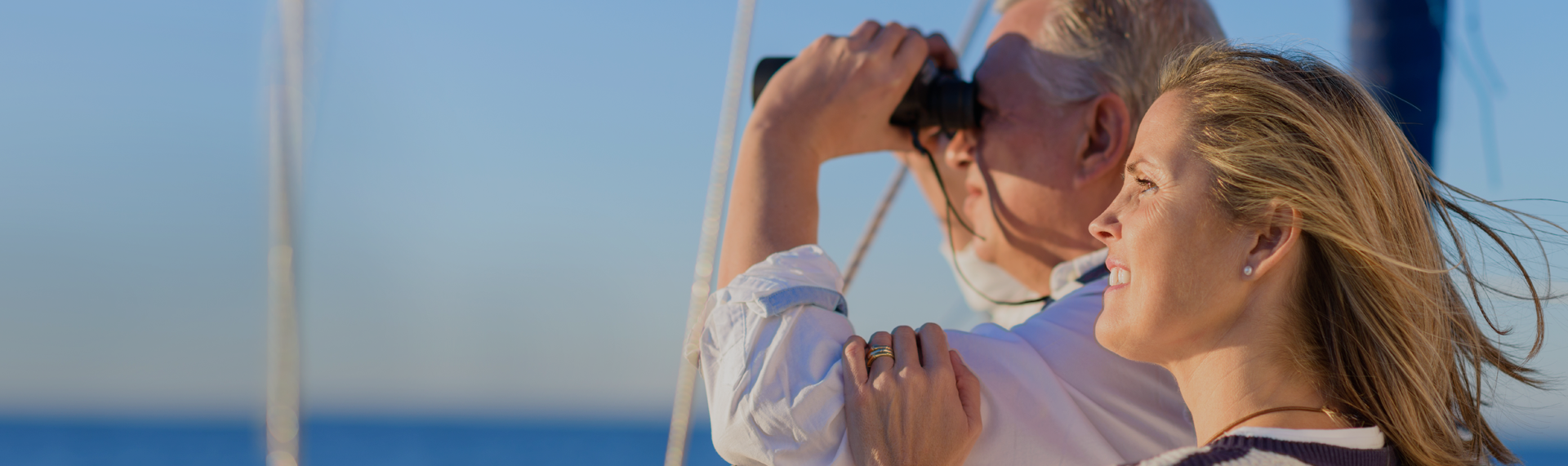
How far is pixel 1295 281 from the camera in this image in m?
0.77

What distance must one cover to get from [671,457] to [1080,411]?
0.78 meters

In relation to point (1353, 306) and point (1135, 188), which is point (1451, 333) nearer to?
point (1353, 306)

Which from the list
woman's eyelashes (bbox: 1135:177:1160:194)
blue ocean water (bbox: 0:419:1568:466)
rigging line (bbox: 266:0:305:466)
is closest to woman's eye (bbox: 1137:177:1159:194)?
woman's eyelashes (bbox: 1135:177:1160:194)

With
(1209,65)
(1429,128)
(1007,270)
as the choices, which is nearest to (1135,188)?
(1209,65)

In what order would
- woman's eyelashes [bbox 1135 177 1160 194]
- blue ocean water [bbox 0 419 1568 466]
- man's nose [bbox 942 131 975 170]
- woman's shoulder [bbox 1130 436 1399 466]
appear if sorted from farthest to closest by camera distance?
blue ocean water [bbox 0 419 1568 466]
man's nose [bbox 942 131 975 170]
woman's eyelashes [bbox 1135 177 1160 194]
woman's shoulder [bbox 1130 436 1399 466]

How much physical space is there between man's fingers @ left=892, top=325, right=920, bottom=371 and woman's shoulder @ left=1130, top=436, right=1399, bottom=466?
196mm

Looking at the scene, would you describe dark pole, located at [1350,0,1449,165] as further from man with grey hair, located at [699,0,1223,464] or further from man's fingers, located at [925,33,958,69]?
man's fingers, located at [925,33,958,69]

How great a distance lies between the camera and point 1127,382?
37.9 inches

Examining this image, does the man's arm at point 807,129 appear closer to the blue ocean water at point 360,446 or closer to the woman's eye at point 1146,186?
the woman's eye at point 1146,186

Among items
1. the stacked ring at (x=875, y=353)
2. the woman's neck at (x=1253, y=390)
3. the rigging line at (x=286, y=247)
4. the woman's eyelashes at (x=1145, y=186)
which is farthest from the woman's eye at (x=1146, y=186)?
the rigging line at (x=286, y=247)

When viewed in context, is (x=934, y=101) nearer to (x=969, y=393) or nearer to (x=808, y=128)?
(x=808, y=128)

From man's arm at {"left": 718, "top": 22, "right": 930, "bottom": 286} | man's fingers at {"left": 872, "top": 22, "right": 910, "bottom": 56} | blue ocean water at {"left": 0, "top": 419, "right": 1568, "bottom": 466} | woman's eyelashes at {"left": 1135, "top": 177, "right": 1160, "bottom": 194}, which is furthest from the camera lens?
blue ocean water at {"left": 0, "top": 419, "right": 1568, "bottom": 466}

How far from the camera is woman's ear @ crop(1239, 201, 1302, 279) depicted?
74cm

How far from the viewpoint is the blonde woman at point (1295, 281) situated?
74cm
